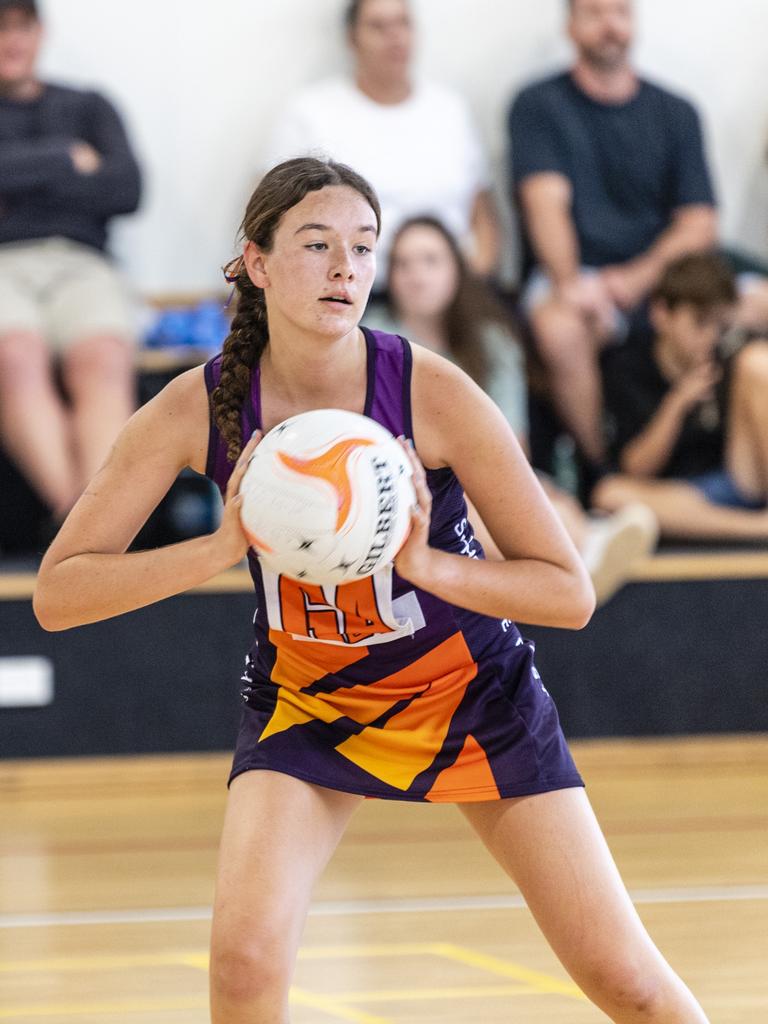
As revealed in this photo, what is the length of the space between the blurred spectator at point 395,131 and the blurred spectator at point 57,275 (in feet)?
2.24

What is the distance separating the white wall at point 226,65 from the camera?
6125 millimetres

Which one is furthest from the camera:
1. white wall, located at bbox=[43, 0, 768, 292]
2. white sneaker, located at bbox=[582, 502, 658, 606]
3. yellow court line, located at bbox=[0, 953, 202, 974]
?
white wall, located at bbox=[43, 0, 768, 292]

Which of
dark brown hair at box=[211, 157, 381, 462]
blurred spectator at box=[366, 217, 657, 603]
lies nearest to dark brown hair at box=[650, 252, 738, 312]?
blurred spectator at box=[366, 217, 657, 603]

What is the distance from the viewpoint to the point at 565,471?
562 centimetres

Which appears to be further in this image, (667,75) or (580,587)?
(667,75)

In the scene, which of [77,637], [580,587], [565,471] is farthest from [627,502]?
[580,587]

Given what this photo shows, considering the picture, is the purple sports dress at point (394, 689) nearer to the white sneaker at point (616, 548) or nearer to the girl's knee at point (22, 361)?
the white sneaker at point (616, 548)

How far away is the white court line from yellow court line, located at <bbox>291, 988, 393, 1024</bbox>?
0.50m

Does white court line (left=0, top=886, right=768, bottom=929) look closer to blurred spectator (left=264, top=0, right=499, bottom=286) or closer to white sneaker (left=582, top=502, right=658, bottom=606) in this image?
white sneaker (left=582, top=502, right=658, bottom=606)

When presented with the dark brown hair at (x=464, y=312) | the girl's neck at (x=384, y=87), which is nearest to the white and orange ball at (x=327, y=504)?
the dark brown hair at (x=464, y=312)

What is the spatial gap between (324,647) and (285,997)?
19.0 inches

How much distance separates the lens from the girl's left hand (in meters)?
2.01

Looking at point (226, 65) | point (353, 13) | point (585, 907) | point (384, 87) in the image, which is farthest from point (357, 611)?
point (226, 65)

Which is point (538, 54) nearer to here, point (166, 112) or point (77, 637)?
point (166, 112)
